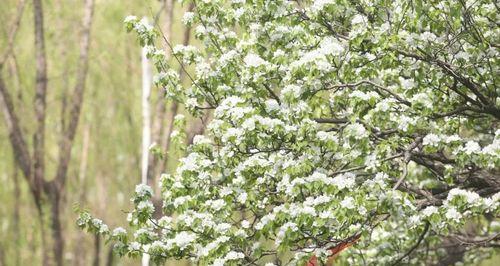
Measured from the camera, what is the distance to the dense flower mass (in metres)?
8.83

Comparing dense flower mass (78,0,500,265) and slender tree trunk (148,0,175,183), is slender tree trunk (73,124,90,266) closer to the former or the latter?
slender tree trunk (148,0,175,183)

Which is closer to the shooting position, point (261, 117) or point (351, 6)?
point (261, 117)

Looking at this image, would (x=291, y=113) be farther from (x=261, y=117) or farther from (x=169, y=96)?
(x=169, y=96)

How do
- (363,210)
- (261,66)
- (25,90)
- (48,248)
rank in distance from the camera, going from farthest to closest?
(25,90) < (48,248) < (261,66) < (363,210)

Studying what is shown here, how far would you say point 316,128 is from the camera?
934cm

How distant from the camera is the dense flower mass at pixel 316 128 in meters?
8.83

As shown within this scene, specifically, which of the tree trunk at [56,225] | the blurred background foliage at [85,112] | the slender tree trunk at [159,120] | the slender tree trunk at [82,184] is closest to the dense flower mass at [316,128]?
the slender tree trunk at [159,120]

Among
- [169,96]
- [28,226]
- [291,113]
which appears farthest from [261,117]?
[28,226]

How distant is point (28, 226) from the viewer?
32.8 m

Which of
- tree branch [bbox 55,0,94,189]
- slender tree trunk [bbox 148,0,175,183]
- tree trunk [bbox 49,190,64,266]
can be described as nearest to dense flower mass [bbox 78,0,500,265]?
slender tree trunk [bbox 148,0,175,183]

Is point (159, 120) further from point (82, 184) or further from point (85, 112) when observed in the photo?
point (85, 112)

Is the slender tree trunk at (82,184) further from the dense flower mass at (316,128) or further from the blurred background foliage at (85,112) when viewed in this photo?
the dense flower mass at (316,128)

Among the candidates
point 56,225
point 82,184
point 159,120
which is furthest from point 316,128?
point 82,184

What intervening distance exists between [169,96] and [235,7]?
134cm
